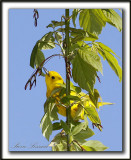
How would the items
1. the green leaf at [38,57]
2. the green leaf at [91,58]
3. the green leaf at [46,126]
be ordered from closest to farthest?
1. the green leaf at [91,58]
2. the green leaf at [46,126]
3. the green leaf at [38,57]

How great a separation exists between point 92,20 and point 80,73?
17.7 inches

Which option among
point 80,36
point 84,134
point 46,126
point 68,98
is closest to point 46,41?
point 80,36

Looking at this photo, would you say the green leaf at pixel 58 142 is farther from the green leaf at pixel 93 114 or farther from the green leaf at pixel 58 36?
the green leaf at pixel 58 36

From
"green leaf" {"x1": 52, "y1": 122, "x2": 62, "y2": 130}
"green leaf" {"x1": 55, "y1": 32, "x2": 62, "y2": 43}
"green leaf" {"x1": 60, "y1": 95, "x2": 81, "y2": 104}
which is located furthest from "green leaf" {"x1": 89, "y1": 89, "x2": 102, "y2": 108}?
"green leaf" {"x1": 55, "y1": 32, "x2": 62, "y2": 43}

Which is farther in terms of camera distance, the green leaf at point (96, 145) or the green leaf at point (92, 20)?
Result: the green leaf at point (92, 20)

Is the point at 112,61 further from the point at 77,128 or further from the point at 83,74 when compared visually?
the point at 77,128

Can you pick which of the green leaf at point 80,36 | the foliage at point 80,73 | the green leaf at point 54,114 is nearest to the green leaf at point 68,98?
the foliage at point 80,73

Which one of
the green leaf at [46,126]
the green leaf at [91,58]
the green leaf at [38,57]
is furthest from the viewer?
the green leaf at [38,57]

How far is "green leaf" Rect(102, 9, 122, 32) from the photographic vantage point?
5.36 feet

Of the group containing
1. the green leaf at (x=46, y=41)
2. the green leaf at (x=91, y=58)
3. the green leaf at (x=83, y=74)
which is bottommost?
the green leaf at (x=83, y=74)

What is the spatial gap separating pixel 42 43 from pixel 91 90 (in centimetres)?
39

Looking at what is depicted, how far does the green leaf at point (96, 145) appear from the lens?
1572 mm

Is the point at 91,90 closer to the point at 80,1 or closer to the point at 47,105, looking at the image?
the point at 47,105

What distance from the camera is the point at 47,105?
1.62 metres
